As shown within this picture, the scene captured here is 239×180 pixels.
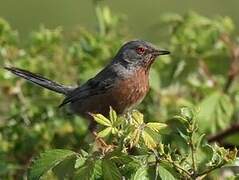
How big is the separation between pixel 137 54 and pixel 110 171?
2.30 metres

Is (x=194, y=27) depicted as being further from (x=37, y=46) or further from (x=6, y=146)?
(x=6, y=146)

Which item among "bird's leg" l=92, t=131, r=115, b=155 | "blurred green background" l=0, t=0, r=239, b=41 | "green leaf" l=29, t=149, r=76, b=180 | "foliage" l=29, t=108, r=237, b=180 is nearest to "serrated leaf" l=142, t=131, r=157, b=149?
"foliage" l=29, t=108, r=237, b=180

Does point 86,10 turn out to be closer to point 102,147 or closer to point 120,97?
point 120,97

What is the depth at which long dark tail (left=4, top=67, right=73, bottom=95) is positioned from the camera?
21.0 ft

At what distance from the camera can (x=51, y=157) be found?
175 inches

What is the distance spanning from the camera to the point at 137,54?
6520 mm

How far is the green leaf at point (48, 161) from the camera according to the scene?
4426mm

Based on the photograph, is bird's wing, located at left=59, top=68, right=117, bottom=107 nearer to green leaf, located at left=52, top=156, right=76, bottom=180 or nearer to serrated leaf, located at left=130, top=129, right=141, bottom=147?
green leaf, located at left=52, top=156, right=76, bottom=180

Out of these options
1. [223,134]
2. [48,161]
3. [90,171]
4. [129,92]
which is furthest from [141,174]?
[223,134]

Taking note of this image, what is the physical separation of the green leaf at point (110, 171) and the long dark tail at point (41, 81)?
7.14ft

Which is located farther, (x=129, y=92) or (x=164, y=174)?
(x=129, y=92)

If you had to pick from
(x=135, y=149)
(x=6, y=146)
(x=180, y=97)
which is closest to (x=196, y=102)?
(x=180, y=97)

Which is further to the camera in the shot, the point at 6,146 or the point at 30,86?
the point at 30,86

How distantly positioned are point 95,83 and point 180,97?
96 centimetres
